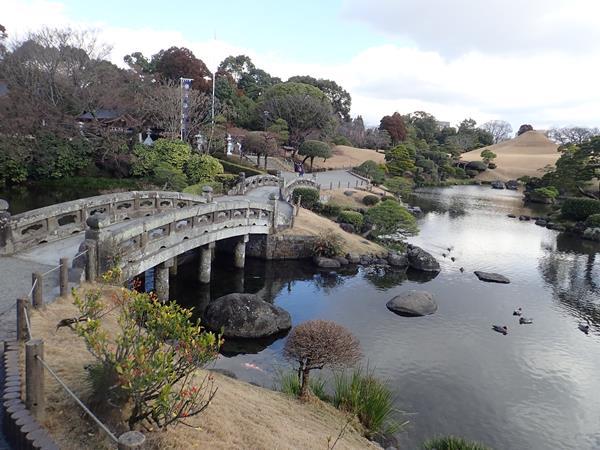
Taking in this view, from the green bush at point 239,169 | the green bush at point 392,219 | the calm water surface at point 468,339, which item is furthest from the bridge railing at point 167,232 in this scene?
the green bush at point 239,169

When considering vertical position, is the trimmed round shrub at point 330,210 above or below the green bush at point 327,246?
above

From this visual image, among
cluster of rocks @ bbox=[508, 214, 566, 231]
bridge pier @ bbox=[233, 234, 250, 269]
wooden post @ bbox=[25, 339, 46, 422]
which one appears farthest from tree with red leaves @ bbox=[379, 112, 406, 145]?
wooden post @ bbox=[25, 339, 46, 422]

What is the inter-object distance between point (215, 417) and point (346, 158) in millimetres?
66554

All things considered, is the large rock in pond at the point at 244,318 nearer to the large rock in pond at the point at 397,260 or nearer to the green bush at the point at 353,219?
the large rock in pond at the point at 397,260

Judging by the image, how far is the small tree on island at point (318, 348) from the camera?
11844 millimetres

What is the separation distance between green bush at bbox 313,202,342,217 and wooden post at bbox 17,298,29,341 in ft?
93.1

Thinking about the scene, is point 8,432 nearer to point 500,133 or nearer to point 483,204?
point 483,204

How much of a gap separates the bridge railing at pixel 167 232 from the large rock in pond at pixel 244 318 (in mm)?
2788

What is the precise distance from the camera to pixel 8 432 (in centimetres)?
615

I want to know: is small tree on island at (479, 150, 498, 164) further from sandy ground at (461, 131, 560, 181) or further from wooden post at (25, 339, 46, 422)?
wooden post at (25, 339, 46, 422)

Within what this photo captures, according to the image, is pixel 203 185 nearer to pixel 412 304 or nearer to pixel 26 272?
pixel 412 304

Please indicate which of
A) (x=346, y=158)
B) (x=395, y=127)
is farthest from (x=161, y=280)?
(x=395, y=127)

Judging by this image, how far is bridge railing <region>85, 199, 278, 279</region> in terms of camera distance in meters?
13.0

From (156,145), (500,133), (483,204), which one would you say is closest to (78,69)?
(156,145)
